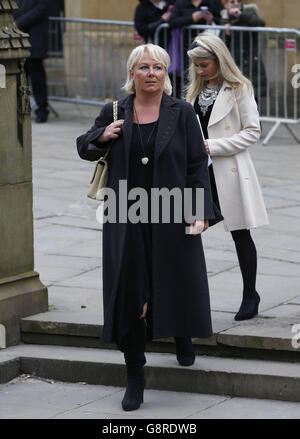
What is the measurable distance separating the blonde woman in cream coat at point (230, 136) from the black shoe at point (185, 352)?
0.52 metres

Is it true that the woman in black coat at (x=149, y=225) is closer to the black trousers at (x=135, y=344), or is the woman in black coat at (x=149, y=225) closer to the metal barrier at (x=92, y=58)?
the black trousers at (x=135, y=344)

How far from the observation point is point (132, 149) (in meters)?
6.01

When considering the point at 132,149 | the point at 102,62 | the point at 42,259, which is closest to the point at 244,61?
the point at 102,62

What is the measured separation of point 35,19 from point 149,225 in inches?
352

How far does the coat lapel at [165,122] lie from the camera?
598cm

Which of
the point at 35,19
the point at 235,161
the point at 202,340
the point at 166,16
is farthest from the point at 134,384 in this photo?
the point at 35,19

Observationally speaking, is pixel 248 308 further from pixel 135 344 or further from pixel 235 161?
pixel 135 344

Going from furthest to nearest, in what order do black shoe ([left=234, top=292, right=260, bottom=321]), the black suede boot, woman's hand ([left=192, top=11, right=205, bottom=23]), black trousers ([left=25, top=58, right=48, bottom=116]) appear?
black trousers ([left=25, top=58, right=48, bottom=116]) < woman's hand ([left=192, top=11, right=205, bottom=23]) < black shoe ([left=234, top=292, right=260, bottom=321]) < the black suede boot

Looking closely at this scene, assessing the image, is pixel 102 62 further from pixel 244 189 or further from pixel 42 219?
pixel 244 189

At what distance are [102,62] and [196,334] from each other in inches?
413

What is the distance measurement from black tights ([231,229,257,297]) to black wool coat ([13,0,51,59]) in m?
8.15

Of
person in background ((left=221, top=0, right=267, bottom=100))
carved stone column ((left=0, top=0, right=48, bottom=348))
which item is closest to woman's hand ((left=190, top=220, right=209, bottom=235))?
carved stone column ((left=0, top=0, right=48, bottom=348))

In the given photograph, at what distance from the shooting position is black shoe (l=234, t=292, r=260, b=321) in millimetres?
6887

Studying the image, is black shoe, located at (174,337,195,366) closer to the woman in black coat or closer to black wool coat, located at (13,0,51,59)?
the woman in black coat
